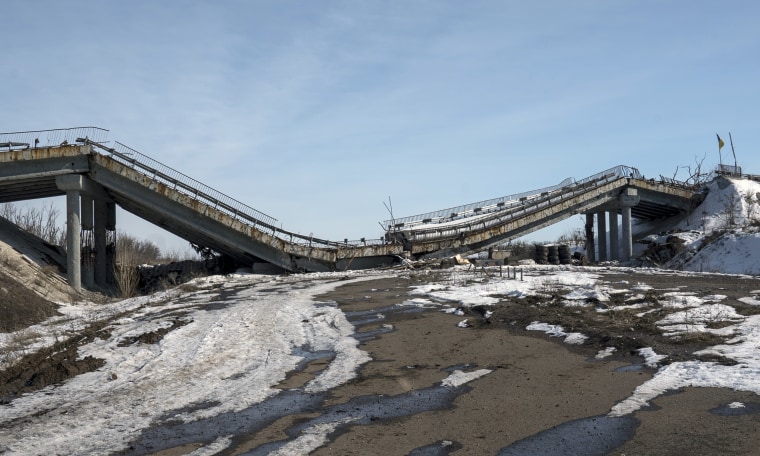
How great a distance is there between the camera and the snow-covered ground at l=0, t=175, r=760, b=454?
708 centimetres

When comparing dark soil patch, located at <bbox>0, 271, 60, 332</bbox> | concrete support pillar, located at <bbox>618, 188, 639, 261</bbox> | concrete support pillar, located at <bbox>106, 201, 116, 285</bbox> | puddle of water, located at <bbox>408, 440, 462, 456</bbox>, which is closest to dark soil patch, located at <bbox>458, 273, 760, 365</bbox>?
puddle of water, located at <bbox>408, 440, 462, 456</bbox>

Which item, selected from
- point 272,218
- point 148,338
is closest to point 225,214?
point 272,218

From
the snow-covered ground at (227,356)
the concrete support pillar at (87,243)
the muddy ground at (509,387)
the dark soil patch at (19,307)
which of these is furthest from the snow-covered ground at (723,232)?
the concrete support pillar at (87,243)

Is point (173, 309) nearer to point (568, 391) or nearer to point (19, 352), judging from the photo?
point (19, 352)

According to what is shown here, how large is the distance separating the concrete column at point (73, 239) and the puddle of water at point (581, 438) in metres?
25.1

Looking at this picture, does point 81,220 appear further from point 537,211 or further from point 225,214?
point 537,211

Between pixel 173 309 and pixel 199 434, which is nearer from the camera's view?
pixel 199 434

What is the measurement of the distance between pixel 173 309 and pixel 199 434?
1167 cm

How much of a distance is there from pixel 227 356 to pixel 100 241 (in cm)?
2367

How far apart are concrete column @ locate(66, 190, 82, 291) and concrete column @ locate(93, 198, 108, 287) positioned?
298 cm

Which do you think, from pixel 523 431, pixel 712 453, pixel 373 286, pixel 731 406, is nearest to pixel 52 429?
pixel 523 431

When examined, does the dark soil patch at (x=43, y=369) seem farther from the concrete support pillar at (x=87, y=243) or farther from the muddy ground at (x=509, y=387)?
the concrete support pillar at (x=87, y=243)

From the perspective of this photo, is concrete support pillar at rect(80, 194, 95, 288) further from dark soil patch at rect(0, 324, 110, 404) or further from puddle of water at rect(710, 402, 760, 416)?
puddle of water at rect(710, 402, 760, 416)

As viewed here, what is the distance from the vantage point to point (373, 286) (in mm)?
22922
